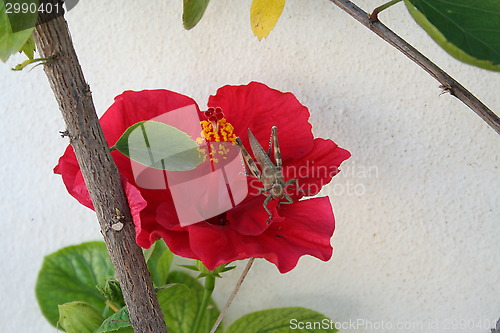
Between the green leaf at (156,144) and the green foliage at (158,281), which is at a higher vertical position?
the green leaf at (156,144)

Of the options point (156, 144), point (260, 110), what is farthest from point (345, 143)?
point (156, 144)

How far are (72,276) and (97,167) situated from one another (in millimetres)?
245

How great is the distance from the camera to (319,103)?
0.44m

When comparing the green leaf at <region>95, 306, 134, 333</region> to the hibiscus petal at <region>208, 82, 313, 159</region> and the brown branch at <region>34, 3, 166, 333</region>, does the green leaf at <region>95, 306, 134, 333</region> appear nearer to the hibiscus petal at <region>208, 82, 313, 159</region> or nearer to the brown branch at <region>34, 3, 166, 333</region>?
the brown branch at <region>34, 3, 166, 333</region>

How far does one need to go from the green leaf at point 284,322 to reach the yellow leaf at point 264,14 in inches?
9.9

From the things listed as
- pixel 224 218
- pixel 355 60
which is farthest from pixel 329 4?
pixel 224 218

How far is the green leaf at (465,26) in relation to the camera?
8.8 inches

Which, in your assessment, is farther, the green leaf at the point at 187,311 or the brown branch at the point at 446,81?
the green leaf at the point at 187,311

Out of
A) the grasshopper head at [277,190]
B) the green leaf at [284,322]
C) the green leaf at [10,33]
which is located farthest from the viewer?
the green leaf at [284,322]

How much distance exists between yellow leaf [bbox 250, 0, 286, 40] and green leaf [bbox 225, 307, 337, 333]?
252mm

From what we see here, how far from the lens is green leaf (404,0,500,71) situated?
223mm

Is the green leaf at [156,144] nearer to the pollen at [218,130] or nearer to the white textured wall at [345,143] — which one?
the pollen at [218,130]

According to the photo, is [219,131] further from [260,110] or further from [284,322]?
[284,322]

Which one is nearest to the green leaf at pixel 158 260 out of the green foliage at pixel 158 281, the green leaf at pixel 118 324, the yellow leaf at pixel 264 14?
the green foliage at pixel 158 281
